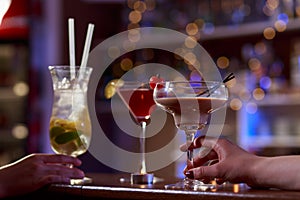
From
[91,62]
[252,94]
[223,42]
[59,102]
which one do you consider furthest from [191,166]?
[91,62]

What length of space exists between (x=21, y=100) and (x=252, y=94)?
208 cm

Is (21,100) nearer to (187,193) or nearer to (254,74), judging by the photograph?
(254,74)

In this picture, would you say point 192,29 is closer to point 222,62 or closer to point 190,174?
point 222,62

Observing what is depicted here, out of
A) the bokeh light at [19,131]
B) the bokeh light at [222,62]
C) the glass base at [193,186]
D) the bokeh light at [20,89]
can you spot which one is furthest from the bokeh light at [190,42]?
the glass base at [193,186]

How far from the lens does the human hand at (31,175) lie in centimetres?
170

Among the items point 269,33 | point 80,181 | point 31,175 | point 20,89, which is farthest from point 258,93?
point 31,175

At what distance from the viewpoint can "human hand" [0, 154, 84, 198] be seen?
1697mm

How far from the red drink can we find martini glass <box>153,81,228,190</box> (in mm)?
207

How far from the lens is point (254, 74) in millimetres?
4285

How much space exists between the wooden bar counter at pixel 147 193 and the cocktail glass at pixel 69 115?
16 centimetres

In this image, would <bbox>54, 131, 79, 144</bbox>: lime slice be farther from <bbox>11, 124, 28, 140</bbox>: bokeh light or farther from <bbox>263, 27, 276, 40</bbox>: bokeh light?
<bbox>11, 124, 28, 140</bbox>: bokeh light

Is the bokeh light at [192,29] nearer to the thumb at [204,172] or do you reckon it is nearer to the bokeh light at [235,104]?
the bokeh light at [235,104]

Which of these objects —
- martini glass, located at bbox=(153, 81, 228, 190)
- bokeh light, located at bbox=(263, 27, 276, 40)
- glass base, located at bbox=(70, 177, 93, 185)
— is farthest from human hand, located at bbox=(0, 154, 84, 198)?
bokeh light, located at bbox=(263, 27, 276, 40)

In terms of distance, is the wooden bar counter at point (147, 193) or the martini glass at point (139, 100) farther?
the martini glass at point (139, 100)
